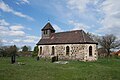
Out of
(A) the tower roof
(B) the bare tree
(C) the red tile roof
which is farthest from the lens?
(B) the bare tree

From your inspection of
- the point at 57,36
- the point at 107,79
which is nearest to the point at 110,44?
the point at 57,36

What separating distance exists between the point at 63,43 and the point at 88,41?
6.09 m

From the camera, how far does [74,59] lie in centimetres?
3338

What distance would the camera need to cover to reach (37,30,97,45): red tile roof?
108ft

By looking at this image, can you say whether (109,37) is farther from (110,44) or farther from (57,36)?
(57,36)

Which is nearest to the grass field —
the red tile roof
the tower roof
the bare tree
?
the red tile roof

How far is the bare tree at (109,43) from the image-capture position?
58.6 meters

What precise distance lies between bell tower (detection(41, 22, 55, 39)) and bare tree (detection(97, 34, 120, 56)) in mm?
25144

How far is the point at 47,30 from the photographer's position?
42312 mm

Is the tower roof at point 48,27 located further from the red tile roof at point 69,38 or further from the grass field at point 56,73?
the grass field at point 56,73

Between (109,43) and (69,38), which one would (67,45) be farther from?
(109,43)

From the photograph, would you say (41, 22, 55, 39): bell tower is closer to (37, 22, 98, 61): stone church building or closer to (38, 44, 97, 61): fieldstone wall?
(37, 22, 98, 61): stone church building

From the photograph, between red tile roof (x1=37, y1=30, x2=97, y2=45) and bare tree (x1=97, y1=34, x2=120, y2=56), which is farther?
bare tree (x1=97, y1=34, x2=120, y2=56)

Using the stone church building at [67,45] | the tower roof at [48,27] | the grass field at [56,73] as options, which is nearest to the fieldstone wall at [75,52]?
the stone church building at [67,45]
